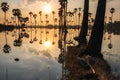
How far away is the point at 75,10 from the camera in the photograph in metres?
194

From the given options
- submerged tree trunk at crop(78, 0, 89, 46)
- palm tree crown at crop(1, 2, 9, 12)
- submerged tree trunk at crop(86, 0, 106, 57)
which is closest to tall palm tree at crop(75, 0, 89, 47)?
submerged tree trunk at crop(78, 0, 89, 46)

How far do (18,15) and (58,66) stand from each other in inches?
6833

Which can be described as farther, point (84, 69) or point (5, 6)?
point (5, 6)

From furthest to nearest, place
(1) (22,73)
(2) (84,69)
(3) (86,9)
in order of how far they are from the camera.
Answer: (3) (86,9) → (1) (22,73) → (2) (84,69)

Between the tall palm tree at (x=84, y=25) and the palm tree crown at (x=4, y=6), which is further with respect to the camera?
the palm tree crown at (x=4, y=6)

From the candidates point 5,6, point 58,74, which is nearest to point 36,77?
point 58,74

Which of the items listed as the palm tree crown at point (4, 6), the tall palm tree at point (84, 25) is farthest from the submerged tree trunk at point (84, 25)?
the palm tree crown at point (4, 6)

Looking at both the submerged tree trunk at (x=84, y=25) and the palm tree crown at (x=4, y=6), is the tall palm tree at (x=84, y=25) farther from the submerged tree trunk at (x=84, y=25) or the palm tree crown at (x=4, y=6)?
the palm tree crown at (x=4, y=6)

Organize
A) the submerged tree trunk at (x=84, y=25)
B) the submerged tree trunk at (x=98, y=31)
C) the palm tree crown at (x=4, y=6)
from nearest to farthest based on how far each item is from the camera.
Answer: the submerged tree trunk at (x=98, y=31) → the submerged tree trunk at (x=84, y=25) → the palm tree crown at (x=4, y=6)

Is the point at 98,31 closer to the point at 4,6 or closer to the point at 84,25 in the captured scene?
the point at 84,25

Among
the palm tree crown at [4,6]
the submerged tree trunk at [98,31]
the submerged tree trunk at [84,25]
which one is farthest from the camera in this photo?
the palm tree crown at [4,6]

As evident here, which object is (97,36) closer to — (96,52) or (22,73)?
(96,52)

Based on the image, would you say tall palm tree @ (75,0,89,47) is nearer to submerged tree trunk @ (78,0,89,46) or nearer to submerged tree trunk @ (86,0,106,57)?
submerged tree trunk @ (78,0,89,46)

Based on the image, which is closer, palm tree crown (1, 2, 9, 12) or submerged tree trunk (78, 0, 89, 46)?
submerged tree trunk (78, 0, 89, 46)
